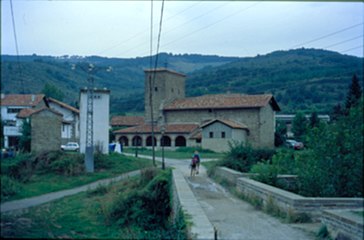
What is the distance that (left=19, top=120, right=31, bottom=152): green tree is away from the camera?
3.51 metres

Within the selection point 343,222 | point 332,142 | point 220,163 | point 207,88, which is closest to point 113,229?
point 343,222

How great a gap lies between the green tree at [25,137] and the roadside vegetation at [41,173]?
7 cm

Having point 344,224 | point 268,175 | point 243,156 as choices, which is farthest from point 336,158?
point 243,156

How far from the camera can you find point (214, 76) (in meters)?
57.8

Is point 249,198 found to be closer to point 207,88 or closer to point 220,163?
point 220,163

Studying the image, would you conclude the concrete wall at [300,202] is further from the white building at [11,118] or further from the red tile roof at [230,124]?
the red tile roof at [230,124]

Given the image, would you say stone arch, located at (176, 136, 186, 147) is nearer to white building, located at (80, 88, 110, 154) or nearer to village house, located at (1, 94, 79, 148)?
white building, located at (80, 88, 110, 154)

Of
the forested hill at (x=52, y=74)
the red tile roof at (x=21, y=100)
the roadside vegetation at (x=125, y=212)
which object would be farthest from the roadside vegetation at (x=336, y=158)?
the red tile roof at (x=21, y=100)

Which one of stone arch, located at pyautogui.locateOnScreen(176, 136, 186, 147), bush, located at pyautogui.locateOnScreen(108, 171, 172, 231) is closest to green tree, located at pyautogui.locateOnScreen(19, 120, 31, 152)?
bush, located at pyautogui.locateOnScreen(108, 171, 172, 231)

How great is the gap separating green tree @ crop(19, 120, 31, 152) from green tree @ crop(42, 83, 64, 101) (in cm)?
77

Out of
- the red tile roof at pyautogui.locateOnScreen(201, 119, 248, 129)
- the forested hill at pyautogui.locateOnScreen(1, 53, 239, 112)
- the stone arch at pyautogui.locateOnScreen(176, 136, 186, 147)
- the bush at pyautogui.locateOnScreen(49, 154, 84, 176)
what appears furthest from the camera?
the stone arch at pyautogui.locateOnScreen(176, 136, 186, 147)

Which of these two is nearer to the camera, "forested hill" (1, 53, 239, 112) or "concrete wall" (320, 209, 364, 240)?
"forested hill" (1, 53, 239, 112)

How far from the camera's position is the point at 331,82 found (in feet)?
79.0

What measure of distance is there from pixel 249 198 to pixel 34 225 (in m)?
9.29
